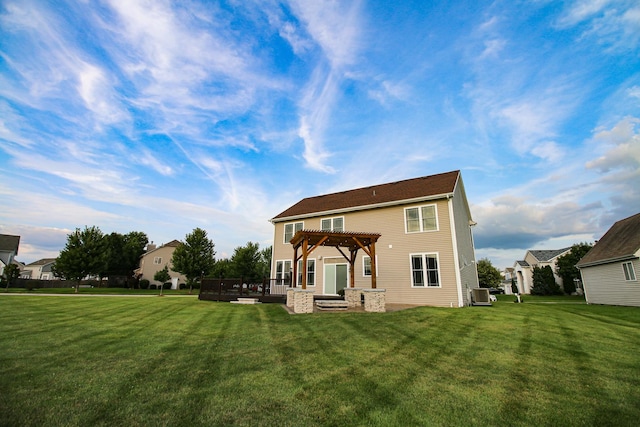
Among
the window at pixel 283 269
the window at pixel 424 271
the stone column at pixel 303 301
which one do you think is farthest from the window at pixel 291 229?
the stone column at pixel 303 301

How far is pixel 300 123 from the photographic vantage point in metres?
17.2

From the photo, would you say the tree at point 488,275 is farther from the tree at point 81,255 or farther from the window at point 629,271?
the tree at point 81,255

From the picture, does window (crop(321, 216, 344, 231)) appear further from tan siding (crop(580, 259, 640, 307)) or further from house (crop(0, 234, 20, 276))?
house (crop(0, 234, 20, 276))

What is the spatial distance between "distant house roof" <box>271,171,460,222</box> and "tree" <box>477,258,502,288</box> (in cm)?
2186

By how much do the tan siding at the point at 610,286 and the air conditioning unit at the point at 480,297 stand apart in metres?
9.10

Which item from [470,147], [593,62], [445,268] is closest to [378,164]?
[470,147]

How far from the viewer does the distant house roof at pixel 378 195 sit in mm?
16219

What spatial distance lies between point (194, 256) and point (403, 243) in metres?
25.7

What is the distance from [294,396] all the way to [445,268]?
12852 mm

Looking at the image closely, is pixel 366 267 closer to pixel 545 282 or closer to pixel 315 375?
pixel 315 375

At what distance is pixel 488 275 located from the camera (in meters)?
33.9

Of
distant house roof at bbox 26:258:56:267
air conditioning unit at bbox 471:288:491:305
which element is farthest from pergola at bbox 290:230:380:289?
distant house roof at bbox 26:258:56:267

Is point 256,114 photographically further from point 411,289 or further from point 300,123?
point 411,289

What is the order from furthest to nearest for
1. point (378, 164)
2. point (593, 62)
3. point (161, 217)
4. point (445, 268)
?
point (161, 217), point (378, 164), point (445, 268), point (593, 62)
